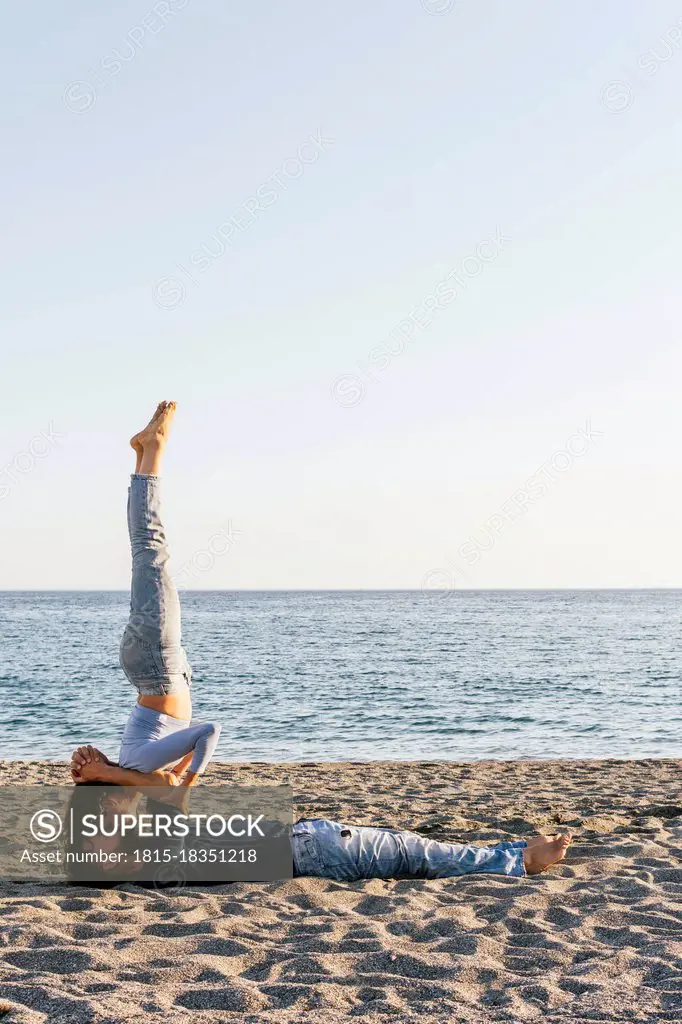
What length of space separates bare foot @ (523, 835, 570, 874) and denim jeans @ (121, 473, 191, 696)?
2.58 meters

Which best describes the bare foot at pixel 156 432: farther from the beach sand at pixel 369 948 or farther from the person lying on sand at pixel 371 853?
the beach sand at pixel 369 948

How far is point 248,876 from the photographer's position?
5793 mm

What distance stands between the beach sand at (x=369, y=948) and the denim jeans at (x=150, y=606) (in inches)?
53.2

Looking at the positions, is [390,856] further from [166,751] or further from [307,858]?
[166,751]

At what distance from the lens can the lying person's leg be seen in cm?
574

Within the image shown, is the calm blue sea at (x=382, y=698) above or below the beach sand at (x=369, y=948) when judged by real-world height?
below

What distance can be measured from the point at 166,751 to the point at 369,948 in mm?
1693

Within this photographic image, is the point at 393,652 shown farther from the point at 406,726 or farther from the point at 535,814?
the point at 535,814

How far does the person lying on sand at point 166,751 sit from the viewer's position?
5.41 m

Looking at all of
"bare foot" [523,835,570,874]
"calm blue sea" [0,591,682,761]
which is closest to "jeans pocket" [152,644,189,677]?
"bare foot" [523,835,570,874]

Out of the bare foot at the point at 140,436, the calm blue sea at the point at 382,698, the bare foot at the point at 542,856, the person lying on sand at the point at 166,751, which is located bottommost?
the calm blue sea at the point at 382,698

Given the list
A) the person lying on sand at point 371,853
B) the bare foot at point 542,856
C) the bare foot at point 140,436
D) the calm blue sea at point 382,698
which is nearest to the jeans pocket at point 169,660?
the person lying on sand at point 371,853

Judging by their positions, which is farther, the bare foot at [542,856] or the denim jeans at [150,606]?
the bare foot at [542,856]
